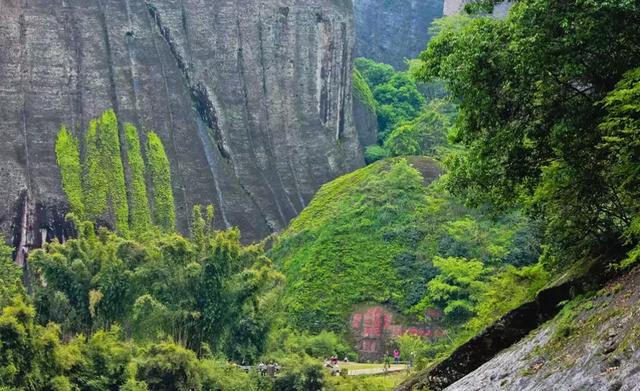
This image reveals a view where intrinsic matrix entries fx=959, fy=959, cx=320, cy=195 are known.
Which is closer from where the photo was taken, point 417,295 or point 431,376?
point 431,376

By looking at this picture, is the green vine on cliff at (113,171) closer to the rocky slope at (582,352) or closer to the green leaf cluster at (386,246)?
the green leaf cluster at (386,246)

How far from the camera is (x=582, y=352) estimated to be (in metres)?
7.64

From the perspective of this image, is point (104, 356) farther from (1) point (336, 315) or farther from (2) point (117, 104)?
(2) point (117, 104)

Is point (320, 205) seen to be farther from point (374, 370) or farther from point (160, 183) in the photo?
point (374, 370)

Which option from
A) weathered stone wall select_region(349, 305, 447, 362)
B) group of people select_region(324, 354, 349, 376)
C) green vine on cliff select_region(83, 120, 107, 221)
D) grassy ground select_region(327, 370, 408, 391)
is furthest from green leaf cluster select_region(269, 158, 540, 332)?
green vine on cliff select_region(83, 120, 107, 221)

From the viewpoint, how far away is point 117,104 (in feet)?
151

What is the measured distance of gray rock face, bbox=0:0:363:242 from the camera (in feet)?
142

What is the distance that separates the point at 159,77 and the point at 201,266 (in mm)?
21013

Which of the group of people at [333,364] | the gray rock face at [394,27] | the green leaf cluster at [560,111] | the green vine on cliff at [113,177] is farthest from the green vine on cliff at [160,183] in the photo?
the green leaf cluster at [560,111]

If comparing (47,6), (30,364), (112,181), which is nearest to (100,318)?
(30,364)

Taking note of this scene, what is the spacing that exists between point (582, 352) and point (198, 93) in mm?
43086

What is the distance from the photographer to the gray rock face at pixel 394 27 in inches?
2987

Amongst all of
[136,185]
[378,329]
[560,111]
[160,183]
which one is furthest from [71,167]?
[560,111]

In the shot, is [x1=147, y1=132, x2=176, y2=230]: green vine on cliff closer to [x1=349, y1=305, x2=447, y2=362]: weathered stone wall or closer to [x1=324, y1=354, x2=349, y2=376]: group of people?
[x1=349, y1=305, x2=447, y2=362]: weathered stone wall
